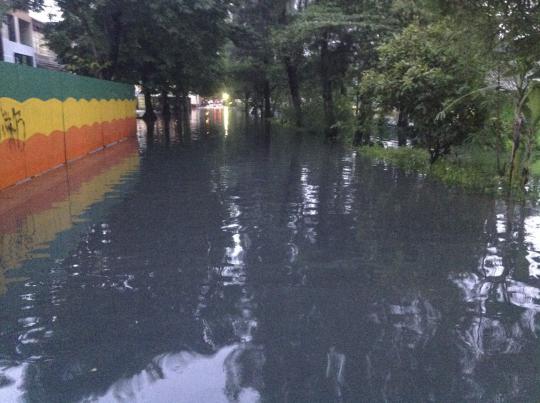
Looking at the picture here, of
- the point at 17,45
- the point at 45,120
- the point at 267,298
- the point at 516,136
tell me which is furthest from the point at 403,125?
the point at 17,45

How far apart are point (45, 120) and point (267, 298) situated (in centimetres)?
935

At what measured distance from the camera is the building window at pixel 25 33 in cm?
4647

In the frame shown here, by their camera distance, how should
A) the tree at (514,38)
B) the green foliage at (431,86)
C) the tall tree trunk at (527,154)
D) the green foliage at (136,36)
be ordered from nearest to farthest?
the tree at (514,38)
the tall tree trunk at (527,154)
the green foliage at (431,86)
the green foliage at (136,36)

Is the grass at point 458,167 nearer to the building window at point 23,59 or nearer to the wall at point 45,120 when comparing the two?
the wall at point 45,120

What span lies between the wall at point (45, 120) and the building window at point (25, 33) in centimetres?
3208

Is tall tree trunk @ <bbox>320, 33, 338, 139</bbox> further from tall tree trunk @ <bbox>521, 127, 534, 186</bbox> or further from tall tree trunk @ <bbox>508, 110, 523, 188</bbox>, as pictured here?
tall tree trunk @ <bbox>521, 127, 534, 186</bbox>

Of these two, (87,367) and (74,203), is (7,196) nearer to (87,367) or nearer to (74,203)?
(74,203)

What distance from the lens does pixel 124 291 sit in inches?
210

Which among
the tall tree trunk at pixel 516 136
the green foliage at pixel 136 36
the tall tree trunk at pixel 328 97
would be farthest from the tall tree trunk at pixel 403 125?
the green foliage at pixel 136 36

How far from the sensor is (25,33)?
47.0 m

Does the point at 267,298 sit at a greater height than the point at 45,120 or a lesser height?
lesser

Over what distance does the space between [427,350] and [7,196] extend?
8.04 metres

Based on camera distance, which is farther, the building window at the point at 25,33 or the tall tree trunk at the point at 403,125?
the building window at the point at 25,33

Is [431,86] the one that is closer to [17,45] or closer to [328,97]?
[328,97]
